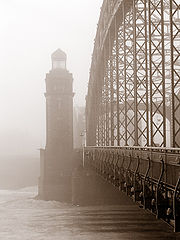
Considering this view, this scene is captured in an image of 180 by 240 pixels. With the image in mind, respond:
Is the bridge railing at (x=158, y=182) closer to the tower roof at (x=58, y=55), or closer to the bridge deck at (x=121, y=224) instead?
the bridge deck at (x=121, y=224)

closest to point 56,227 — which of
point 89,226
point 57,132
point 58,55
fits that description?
point 89,226

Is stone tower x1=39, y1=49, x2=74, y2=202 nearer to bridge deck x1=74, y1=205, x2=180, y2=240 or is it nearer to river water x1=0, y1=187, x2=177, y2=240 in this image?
bridge deck x1=74, y1=205, x2=180, y2=240

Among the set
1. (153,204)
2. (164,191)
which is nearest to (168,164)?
(164,191)

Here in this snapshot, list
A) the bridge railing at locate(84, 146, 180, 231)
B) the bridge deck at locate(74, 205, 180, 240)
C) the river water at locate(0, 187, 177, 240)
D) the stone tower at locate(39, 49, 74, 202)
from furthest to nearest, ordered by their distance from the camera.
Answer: the stone tower at locate(39, 49, 74, 202) → the river water at locate(0, 187, 177, 240) → the bridge deck at locate(74, 205, 180, 240) → the bridge railing at locate(84, 146, 180, 231)

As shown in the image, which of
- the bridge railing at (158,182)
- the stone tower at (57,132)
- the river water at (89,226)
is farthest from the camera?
the stone tower at (57,132)

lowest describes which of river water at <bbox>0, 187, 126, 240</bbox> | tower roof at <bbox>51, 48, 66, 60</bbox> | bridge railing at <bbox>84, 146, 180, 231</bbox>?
river water at <bbox>0, 187, 126, 240</bbox>

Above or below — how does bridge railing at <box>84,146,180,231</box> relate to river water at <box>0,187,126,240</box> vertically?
above

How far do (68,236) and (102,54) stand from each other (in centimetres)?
1567

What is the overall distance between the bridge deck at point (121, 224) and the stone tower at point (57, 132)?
14.7 m

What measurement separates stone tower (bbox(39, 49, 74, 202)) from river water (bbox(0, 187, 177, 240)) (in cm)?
1493

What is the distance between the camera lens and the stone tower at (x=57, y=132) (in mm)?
43719

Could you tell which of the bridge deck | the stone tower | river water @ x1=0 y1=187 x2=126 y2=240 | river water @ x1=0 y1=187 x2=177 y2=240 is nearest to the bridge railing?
the bridge deck

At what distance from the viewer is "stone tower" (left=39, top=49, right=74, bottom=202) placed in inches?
1721

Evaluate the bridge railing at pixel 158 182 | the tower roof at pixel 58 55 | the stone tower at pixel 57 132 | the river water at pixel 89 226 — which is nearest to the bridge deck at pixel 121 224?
the river water at pixel 89 226
